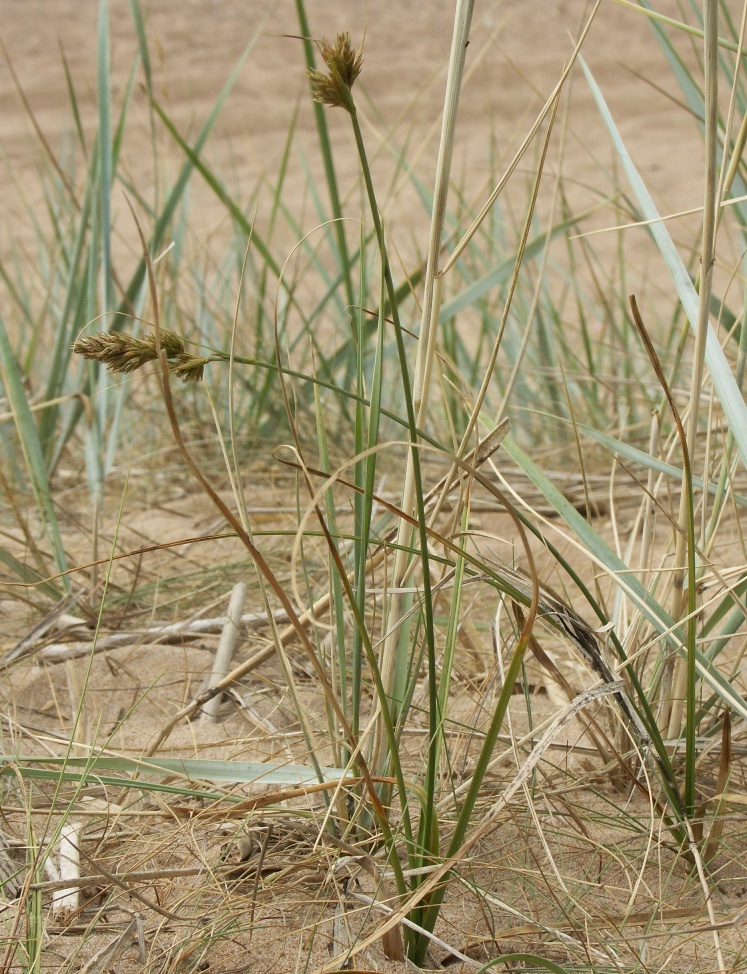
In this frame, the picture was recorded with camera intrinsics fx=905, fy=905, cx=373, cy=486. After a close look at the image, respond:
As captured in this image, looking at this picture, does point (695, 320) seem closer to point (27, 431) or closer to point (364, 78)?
point (27, 431)

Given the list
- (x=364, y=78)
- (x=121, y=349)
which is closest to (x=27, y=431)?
(x=121, y=349)

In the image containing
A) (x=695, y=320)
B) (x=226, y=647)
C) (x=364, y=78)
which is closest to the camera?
(x=695, y=320)

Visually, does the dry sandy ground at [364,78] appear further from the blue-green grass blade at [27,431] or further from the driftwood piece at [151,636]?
the driftwood piece at [151,636]

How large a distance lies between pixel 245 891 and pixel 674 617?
1.04ft

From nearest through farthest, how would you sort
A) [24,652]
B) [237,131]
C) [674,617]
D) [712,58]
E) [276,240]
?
[712,58] → [674,617] → [24,652] → [276,240] → [237,131]

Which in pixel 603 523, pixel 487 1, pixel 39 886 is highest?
pixel 487 1

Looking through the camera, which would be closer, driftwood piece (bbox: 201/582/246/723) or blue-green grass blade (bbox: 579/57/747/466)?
blue-green grass blade (bbox: 579/57/747/466)

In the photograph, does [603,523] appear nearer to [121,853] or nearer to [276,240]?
[121,853]

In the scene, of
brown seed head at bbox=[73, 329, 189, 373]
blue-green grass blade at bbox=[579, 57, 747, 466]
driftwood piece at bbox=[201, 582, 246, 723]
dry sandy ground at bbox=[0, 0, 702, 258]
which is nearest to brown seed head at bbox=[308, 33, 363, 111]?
brown seed head at bbox=[73, 329, 189, 373]

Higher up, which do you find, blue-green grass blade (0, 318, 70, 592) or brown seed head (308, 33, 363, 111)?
brown seed head (308, 33, 363, 111)

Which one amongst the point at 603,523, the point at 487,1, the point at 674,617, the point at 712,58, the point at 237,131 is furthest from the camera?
the point at 487,1

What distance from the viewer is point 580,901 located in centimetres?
52

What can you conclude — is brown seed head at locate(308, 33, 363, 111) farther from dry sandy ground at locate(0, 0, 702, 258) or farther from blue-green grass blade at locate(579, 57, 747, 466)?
dry sandy ground at locate(0, 0, 702, 258)

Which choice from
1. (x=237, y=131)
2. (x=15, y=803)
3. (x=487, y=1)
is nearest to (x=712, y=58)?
(x=15, y=803)
